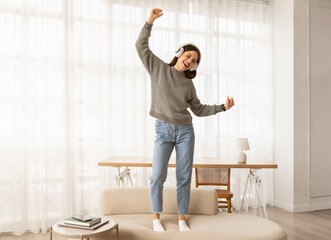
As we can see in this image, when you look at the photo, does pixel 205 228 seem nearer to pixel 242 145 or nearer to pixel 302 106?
pixel 242 145

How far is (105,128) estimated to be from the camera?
3680 millimetres

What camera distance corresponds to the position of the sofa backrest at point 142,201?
237cm

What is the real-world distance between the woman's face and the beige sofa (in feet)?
3.10

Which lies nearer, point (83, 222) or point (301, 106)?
point (83, 222)

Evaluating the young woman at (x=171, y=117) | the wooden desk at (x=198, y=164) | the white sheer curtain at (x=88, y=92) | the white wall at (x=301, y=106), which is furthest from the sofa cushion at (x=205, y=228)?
the white wall at (x=301, y=106)

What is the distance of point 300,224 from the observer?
355cm

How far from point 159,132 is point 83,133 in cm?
165

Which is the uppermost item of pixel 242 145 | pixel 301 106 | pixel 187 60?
pixel 187 60

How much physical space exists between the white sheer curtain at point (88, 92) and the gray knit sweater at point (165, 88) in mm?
1571

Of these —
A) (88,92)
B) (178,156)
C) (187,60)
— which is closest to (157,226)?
(178,156)

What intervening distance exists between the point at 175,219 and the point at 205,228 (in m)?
0.29

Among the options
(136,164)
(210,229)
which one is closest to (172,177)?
(136,164)

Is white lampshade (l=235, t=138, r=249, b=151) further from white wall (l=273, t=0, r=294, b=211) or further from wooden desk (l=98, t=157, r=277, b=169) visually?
white wall (l=273, t=0, r=294, b=211)

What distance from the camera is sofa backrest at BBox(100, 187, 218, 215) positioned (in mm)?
2371
